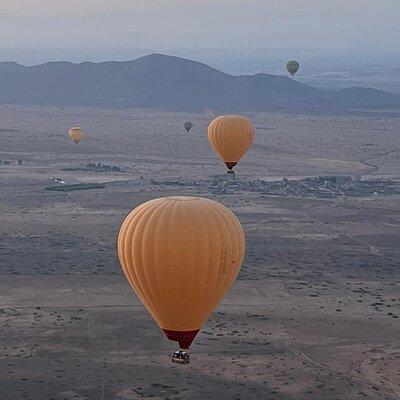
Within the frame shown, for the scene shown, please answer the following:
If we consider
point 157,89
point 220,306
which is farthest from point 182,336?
point 157,89

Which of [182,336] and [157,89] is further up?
[157,89]

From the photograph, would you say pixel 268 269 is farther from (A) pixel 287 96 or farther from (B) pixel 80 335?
(A) pixel 287 96

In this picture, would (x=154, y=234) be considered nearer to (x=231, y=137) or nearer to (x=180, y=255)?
(x=180, y=255)

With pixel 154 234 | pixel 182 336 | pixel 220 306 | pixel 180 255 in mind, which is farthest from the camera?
pixel 220 306

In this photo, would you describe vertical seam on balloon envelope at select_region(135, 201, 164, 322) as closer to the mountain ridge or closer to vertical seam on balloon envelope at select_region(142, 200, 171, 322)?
vertical seam on balloon envelope at select_region(142, 200, 171, 322)

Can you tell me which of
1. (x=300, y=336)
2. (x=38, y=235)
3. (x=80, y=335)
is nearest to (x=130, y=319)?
(x=80, y=335)

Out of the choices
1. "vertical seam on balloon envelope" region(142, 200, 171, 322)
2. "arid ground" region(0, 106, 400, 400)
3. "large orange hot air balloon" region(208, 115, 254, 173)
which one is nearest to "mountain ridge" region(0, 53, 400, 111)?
"arid ground" region(0, 106, 400, 400)
